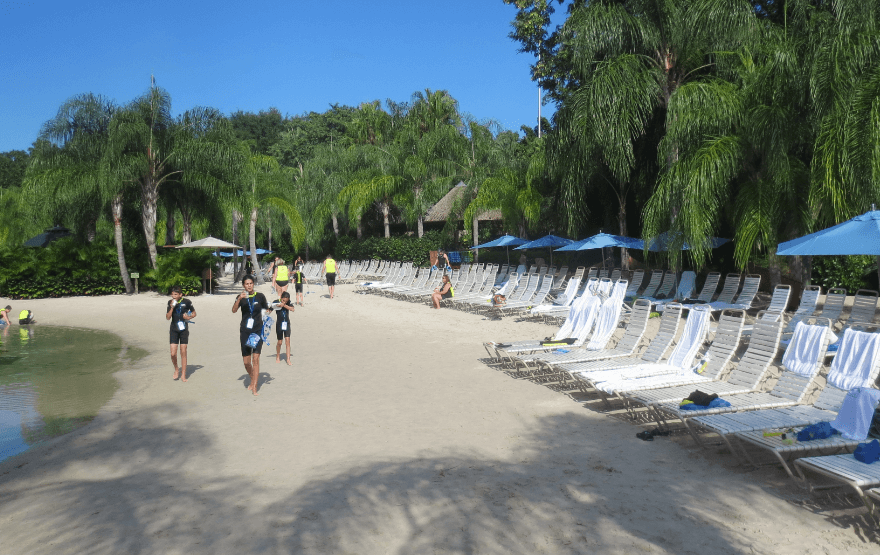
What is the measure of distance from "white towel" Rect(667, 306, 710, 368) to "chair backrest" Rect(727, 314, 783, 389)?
0.67 m

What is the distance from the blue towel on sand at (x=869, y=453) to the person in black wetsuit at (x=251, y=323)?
19.9 feet

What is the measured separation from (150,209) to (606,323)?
1950cm

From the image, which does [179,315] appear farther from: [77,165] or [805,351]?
[77,165]

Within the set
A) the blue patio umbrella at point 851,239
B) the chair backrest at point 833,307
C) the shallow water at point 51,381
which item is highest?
the blue patio umbrella at point 851,239

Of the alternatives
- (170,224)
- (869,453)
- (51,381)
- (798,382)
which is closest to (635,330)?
(798,382)

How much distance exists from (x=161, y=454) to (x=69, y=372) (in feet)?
18.3

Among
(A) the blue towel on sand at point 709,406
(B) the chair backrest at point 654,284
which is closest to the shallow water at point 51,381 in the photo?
(A) the blue towel on sand at point 709,406

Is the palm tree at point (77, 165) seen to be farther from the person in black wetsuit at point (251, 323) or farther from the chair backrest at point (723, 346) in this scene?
the chair backrest at point (723, 346)

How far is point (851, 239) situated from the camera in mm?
8141

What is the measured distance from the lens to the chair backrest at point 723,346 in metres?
6.72

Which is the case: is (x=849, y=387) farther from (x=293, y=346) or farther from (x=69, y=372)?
(x=69, y=372)

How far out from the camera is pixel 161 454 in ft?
19.4

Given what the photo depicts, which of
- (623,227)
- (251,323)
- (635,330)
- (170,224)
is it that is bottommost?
(635,330)

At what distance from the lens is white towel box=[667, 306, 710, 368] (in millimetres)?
7172
